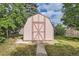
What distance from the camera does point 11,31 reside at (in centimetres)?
161

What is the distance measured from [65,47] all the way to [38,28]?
0.77 feet

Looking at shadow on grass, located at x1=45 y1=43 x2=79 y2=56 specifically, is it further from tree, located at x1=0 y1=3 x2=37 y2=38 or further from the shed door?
A: tree, located at x1=0 y1=3 x2=37 y2=38

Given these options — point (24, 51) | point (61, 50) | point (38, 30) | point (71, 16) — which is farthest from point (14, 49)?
point (71, 16)

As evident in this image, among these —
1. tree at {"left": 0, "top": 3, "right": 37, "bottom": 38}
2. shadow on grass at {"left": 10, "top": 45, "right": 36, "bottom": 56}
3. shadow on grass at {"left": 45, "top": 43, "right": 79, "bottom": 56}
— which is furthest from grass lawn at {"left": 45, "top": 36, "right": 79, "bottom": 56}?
tree at {"left": 0, "top": 3, "right": 37, "bottom": 38}

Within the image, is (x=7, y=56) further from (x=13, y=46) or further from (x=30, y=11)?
(x=30, y=11)

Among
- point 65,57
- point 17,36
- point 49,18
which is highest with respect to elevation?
point 49,18

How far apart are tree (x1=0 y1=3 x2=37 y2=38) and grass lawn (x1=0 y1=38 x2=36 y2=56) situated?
59 mm

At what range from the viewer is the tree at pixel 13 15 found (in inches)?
63.1

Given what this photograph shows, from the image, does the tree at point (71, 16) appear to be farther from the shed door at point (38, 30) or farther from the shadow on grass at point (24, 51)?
the shadow on grass at point (24, 51)

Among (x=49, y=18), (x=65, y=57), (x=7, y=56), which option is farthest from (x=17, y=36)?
(x=65, y=57)

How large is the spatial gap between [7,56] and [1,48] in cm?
7

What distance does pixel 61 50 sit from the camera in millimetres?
1600

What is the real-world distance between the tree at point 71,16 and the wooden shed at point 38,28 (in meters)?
0.12

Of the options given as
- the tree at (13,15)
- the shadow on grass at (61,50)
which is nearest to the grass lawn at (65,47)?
the shadow on grass at (61,50)
